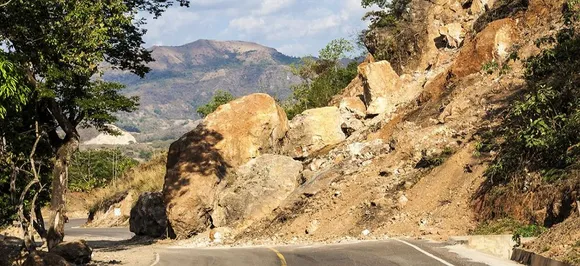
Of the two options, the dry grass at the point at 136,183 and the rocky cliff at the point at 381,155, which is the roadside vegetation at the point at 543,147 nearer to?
the rocky cliff at the point at 381,155

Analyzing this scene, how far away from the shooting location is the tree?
854 inches

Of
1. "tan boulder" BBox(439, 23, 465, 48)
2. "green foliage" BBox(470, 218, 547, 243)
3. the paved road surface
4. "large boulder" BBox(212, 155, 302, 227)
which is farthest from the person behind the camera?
"tan boulder" BBox(439, 23, 465, 48)

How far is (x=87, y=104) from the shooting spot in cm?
2484

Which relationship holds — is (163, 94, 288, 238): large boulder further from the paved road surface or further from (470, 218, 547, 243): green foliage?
(470, 218, 547, 243): green foliage

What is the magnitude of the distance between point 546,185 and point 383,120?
58.9 feet

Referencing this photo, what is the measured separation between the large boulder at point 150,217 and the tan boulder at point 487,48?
19.0 m

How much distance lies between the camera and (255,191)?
3475 cm

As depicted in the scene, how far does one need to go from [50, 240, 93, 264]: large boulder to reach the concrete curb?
13871 mm

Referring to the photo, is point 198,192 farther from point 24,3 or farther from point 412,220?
point 24,3

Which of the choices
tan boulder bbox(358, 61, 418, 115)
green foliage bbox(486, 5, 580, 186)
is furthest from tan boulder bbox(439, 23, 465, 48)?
green foliage bbox(486, 5, 580, 186)

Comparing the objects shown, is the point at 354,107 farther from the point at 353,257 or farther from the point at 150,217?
the point at 353,257

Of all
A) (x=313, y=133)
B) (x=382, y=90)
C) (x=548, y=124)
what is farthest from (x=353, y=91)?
(x=548, y=124)

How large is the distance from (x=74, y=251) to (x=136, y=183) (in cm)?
4162

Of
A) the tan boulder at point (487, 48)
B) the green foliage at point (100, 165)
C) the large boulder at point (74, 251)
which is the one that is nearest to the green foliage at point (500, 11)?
the tan boulder at point (487, 48)
